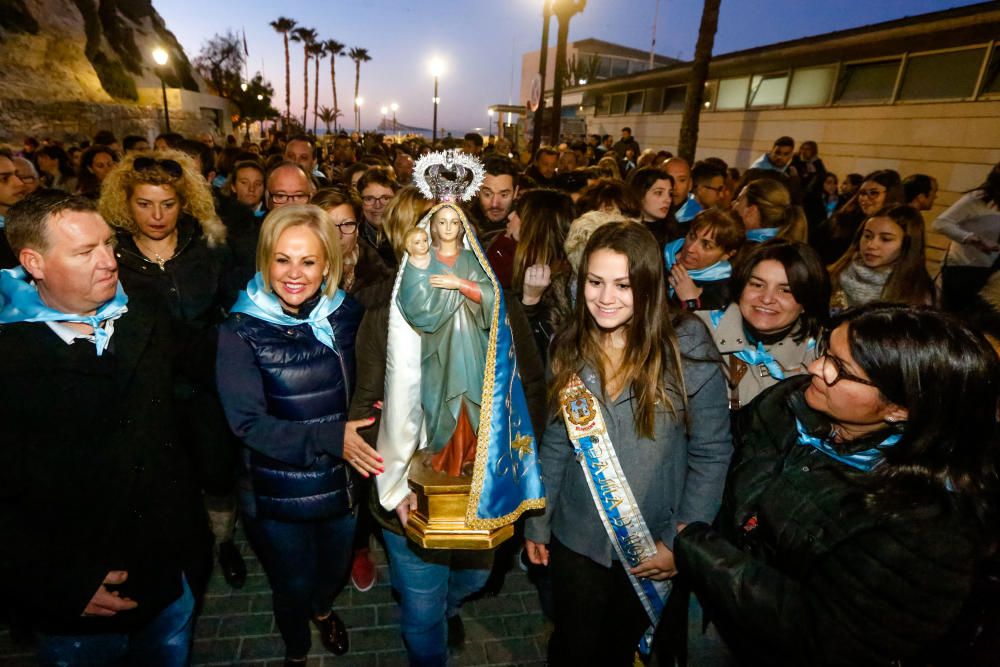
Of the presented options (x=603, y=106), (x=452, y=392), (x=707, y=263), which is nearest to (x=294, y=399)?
(x=452, y=392)

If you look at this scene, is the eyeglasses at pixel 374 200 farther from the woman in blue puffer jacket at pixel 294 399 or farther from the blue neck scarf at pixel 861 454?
the blue neck scarf at pixel 861 454

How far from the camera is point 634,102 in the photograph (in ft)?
84.6

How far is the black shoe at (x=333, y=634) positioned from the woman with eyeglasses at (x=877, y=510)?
2386 millimetres

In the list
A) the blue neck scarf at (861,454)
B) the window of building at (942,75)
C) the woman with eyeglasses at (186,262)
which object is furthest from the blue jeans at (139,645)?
the window of building at (942,75)

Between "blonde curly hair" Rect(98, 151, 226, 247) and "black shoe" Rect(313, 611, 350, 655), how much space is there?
2750 millimetres

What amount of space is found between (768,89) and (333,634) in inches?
785

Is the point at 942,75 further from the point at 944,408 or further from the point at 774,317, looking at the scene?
the point at 944,408

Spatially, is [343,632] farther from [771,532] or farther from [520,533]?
[771,532]

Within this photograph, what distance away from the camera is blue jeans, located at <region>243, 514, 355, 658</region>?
2777mm

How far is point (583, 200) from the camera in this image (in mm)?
4543

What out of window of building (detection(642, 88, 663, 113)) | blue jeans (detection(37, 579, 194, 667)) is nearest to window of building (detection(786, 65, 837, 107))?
window of building (detection(642, 88, 663, 113))

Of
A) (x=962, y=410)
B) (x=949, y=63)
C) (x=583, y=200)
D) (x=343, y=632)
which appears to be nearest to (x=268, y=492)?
(x=343, y=632)

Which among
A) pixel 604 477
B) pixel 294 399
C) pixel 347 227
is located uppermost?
pixel 347 227

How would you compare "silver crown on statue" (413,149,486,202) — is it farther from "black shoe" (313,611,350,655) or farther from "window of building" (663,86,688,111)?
"window of building" (663,86,688,111)
